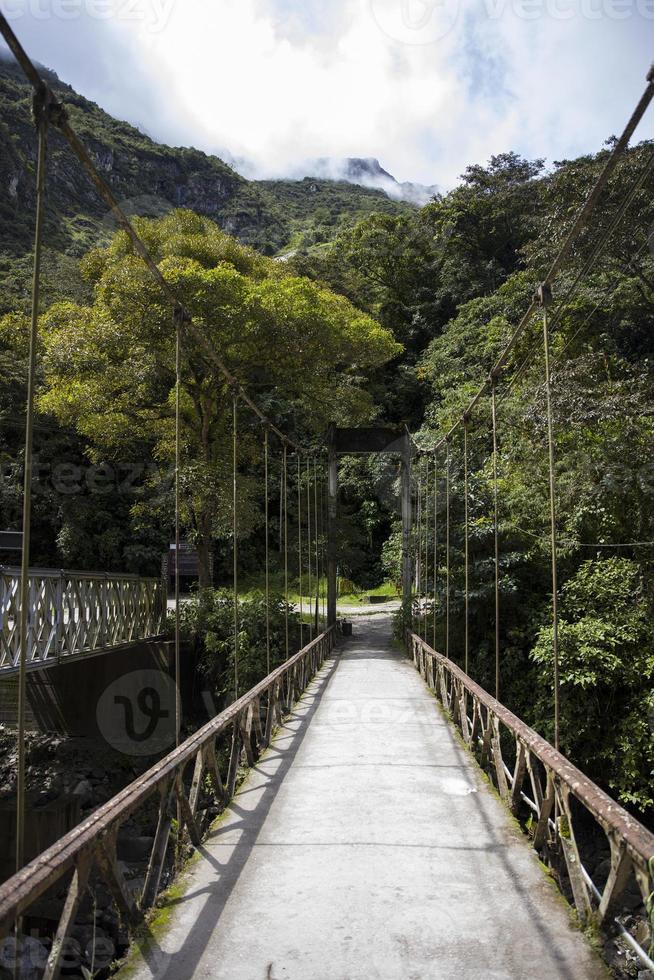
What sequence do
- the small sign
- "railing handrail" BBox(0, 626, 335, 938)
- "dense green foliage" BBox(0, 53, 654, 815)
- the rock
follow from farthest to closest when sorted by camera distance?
the rock → "dense green foliage" BBox(0, 53, 654, 815) → the small sign → "railing handrail" BBox(0, 626, 335, 938)

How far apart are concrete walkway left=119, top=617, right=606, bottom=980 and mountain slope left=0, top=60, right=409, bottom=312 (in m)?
19.9

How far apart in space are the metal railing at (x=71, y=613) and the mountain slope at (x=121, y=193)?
14.3 m

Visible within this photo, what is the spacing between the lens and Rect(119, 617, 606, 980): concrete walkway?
→ 86.0 inches

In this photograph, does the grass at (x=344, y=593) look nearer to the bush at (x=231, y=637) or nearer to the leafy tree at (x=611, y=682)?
the bush at (x=231, y=637)

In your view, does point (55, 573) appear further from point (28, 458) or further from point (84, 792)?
point (28, 458)

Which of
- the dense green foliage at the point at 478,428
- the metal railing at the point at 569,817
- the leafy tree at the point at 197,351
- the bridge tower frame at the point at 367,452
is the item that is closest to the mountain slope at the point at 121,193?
the dense green foliage at the point at 478,428

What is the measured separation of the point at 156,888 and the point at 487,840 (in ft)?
4.63

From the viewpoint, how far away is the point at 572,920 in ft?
8.15

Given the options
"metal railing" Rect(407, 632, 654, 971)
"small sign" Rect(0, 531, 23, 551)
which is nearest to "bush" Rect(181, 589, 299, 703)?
"small sign" Rect(0, 531, 23, 551)

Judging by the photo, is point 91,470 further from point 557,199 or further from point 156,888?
point 156,888

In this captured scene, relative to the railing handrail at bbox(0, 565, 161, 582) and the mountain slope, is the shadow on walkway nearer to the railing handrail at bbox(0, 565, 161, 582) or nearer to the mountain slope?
the railing handrail at bbox(0, 565, 161, 582)

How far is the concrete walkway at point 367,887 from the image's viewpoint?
2184 mm

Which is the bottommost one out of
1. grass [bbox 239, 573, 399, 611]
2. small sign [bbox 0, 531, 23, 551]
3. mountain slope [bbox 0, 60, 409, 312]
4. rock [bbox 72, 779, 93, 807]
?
rock [bbox 72, 779, 93, 807]

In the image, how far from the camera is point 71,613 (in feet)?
24.7
